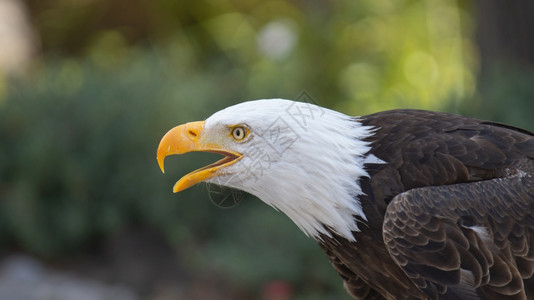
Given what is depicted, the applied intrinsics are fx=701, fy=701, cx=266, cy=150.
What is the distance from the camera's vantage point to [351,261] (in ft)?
10.9

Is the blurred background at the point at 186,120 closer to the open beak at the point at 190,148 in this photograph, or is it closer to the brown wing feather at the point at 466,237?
the open beak at the point at 190,148

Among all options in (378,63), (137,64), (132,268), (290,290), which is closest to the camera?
(290,290)

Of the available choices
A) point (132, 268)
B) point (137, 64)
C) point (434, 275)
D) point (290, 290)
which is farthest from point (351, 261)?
point (137, 64)

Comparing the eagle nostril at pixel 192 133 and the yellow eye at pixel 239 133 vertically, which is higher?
the eagle nostril at pixel 192 133

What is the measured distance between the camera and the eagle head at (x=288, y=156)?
10.2ft

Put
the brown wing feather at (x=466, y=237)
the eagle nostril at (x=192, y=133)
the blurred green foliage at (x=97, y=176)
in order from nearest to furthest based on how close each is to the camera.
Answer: the brown wing feather at (x=466, y=237), the eagle nostril at (x=192, y=133), the blurred green foliage at (x=97, y=176)

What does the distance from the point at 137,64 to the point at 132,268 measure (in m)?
2.85

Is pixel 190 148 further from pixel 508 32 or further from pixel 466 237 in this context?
pixel 508 32

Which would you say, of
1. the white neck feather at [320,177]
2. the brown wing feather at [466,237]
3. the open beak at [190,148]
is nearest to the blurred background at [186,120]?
the white neck feather at [320,177]

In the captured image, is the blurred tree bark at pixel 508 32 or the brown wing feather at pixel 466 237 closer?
the brown wing feather at pixel 466 237

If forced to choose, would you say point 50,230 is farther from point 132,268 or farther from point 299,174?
point 299,174

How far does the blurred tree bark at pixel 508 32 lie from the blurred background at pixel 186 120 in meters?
0.01

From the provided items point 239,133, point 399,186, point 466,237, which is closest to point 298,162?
point 239,133

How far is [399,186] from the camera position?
124 inches
